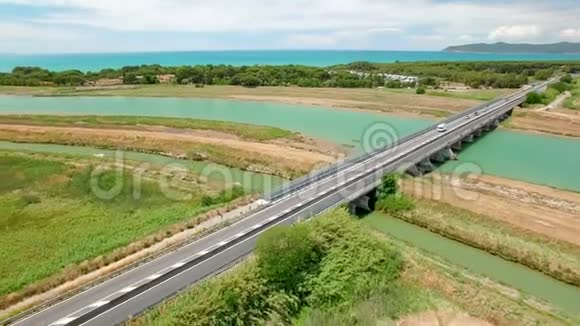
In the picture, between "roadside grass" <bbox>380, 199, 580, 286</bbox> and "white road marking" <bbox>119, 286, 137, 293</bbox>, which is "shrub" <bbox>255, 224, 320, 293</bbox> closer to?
"white road marking" <bbox>119, 286, 137, 293</bbox>

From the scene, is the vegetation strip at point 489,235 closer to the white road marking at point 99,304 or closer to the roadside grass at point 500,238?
the roadside grass at point 500,238

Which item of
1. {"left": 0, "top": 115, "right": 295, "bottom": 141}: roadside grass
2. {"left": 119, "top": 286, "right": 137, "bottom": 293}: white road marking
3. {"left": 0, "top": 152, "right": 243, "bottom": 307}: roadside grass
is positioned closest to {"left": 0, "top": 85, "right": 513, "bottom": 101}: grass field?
{"left": 0, "top": 115, "right": 295, "bottom": 141}: roadside grass

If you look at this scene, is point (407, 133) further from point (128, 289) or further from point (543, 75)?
point (543, 75)

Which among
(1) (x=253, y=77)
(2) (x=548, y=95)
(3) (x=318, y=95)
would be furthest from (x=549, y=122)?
(1) (x=253, y=77)

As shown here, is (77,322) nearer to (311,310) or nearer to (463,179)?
(311,310)

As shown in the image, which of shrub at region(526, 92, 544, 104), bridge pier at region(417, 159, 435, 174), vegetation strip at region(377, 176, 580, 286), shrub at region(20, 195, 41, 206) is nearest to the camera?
vegetation strip at region(377, 176, 580, 286)

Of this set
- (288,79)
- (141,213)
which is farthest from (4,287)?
(288,79)
